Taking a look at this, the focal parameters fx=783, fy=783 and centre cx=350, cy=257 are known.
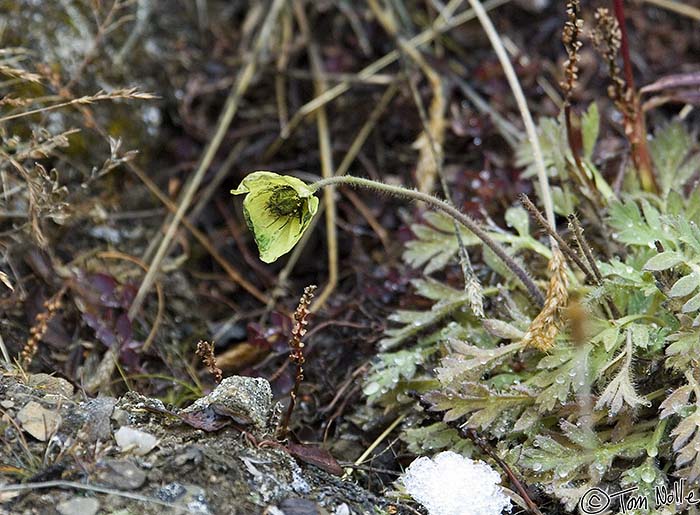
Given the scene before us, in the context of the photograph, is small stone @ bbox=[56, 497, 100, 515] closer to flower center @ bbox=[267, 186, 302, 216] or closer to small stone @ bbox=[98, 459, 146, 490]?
small stone @ bbox=[98, 459, 146, 490]

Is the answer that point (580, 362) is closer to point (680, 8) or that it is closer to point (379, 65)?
point (379, 65)

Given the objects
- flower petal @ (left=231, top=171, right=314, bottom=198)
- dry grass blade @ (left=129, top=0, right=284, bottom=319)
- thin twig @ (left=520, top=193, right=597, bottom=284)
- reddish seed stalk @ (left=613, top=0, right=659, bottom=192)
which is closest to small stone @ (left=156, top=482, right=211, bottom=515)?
flower petal @ (left=231, top=171, right=314, bottom=198)

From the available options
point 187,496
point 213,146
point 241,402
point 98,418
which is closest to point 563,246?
point 241,402

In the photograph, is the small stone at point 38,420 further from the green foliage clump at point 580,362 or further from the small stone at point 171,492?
the green foliage clump at point 580,362

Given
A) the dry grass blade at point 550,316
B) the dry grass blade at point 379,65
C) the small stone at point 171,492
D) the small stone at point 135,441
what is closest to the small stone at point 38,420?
the small stone at point 135,441

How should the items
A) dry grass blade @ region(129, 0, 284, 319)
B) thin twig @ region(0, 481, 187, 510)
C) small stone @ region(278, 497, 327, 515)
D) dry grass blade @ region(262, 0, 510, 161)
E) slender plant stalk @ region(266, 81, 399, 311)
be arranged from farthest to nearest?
dry grass blade @ region(262, 0, 510, 161), slender plant stalk @ region(266, 81, 399, 311), dry grass blade @ region(129, 0, 284, 319), small stone @ region(278, 497, 327, 515), thin twig @ region(0, 481, 187, 510)

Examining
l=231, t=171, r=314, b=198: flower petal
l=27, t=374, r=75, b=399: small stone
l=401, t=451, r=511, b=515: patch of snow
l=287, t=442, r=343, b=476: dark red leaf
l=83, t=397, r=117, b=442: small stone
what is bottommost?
l=401, t=451, r=511, b=515: patch of snow

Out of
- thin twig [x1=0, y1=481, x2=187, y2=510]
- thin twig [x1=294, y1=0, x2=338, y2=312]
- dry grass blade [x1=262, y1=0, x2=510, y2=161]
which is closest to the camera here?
thin twig [x1=0, y1=481, x2=187, y2=510]
